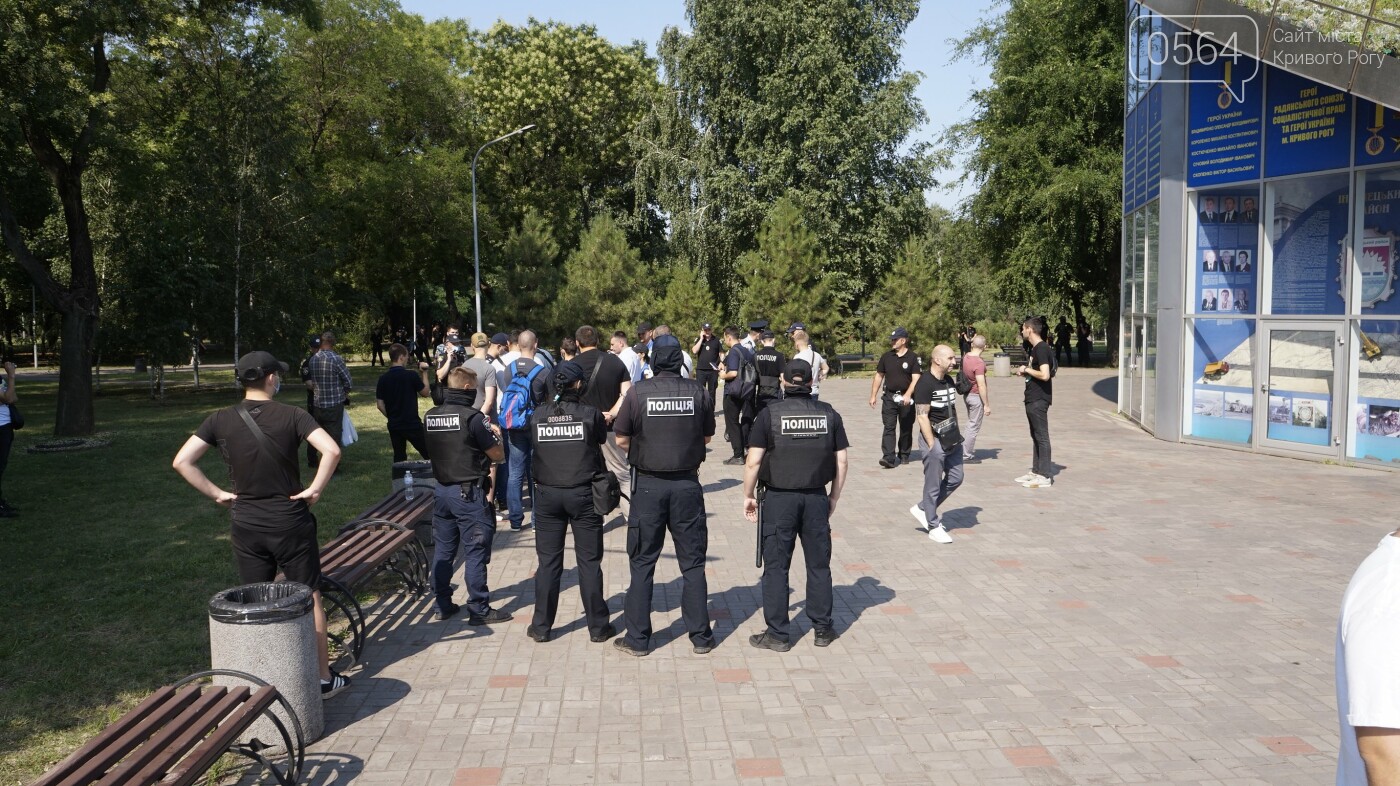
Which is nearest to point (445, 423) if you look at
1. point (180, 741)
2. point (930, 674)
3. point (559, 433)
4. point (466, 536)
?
point (466, 536)

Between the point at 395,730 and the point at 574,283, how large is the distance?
30.5 meters

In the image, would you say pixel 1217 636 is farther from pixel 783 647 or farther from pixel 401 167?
pixel 401 167

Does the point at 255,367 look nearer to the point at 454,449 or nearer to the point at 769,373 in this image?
the point at 454,449

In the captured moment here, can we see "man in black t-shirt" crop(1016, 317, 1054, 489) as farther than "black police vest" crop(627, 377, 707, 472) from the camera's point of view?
Yes

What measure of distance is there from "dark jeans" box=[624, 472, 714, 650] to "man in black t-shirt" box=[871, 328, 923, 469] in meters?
6.72

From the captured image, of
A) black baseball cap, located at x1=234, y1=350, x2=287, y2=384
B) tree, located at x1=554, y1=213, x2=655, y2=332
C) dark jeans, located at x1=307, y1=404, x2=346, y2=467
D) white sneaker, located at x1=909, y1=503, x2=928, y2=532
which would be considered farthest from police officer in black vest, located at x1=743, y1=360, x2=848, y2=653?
tree, located at x1=554, y1=213, x2=655, y2=332

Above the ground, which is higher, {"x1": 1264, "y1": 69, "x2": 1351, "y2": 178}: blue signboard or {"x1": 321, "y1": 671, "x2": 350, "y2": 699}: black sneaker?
{"x1": 1264, "y1": 69, "x2": 1351, "y2": 178}: blue signboard

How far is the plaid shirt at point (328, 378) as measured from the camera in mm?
12820

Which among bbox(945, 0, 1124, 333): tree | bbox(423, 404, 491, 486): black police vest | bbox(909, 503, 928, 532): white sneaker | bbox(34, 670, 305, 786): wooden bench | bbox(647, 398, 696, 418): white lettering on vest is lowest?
bbox(909, 503, 928, 532): white sneaker

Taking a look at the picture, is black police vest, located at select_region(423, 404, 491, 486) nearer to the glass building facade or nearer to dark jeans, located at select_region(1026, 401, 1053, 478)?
dark jeans, located at select_region(1026, 401, 1053, 478)

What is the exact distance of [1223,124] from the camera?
15.1m

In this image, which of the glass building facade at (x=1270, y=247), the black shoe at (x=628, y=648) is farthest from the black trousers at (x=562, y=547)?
the glass building facade at (x=1270, y=247)

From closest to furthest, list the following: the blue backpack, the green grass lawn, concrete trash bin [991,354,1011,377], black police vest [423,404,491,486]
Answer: the green grass lawn → black police vest [423,404,491,486] → the blue backpack → concrete trash bin [991,354,1011,377]

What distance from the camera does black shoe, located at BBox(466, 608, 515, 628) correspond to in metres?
7.14
